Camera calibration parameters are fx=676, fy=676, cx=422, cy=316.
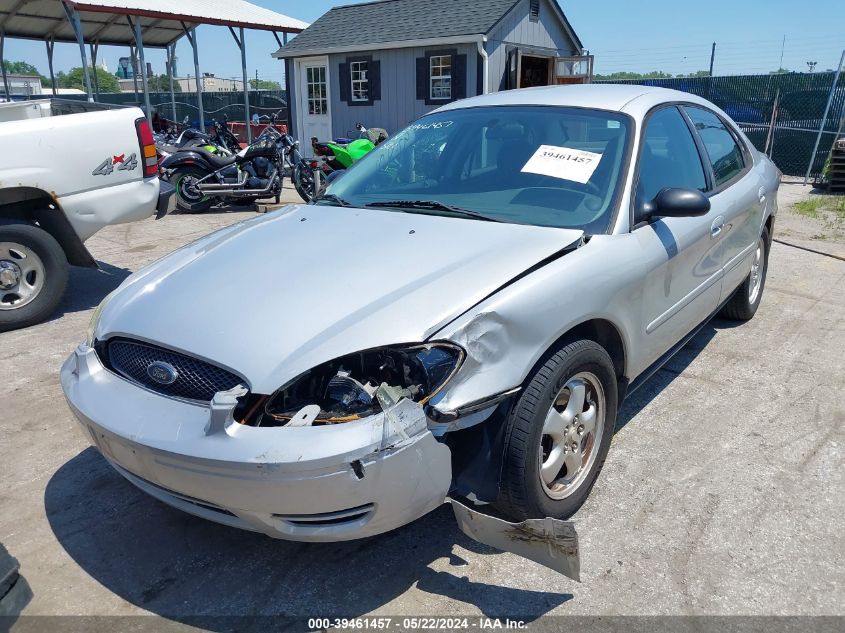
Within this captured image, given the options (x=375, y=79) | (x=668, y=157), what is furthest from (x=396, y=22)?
(x=668, y=157)

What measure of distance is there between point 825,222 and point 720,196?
668 cm

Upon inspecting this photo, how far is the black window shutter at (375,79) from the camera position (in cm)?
1534

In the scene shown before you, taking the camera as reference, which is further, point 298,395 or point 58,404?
point 58,404

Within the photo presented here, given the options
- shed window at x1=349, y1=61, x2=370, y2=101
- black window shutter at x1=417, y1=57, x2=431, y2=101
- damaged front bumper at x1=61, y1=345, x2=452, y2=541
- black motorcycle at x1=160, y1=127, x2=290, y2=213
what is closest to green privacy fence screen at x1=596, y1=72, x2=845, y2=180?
black window shutter at x1=417, y1=57, x2=431, y2=101

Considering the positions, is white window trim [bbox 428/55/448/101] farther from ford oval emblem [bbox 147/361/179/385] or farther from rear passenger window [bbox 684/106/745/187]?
ford oval emblem [bbox 147/361/179/385]

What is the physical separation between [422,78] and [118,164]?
34.1 feet

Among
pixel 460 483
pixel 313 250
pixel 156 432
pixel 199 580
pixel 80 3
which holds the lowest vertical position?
pixel 199 580

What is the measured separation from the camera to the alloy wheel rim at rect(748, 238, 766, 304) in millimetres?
4988

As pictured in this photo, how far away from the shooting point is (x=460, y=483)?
2344 millimetres

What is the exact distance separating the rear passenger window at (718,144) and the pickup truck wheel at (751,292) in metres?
0.73

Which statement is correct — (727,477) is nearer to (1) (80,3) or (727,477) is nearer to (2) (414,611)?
(2) (414,611)

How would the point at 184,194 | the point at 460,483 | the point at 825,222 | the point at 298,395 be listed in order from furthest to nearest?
the point at 184,194 < the point at 825,222 < the point at 460,483 < the point at 298,395

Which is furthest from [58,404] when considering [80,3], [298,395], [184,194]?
[80,3]

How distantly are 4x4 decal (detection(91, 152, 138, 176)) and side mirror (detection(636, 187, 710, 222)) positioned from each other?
4.19m
